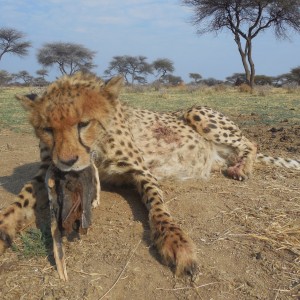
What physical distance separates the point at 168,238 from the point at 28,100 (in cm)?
102

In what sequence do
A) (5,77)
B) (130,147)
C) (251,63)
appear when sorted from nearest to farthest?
(130,147) < (251,63) < (5,77)

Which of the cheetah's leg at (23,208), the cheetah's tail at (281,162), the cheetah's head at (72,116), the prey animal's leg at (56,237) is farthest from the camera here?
the cheetah's tail at (281,162)

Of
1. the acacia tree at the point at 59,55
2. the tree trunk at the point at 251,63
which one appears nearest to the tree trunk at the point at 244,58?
the tree trunk at the point at 251,63

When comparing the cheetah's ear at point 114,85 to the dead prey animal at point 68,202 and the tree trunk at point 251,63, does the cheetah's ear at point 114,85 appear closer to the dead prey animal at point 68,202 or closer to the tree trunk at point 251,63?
the dead prey animal at point 68,202

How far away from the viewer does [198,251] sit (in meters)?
2.06

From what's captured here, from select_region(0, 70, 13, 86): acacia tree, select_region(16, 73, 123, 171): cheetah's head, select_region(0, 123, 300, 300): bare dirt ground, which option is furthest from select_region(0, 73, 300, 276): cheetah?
select_region(0, 70, 13, 86): acacia tree

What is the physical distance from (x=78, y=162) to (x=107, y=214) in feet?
1.99

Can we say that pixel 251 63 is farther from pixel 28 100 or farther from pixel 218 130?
pixel 28 100

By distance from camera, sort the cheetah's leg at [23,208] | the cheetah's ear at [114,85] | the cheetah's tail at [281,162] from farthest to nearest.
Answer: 1. the cheetah's tail at [281,162]
2. the cheetah's ear at [114,85]
3. the cheetah's leg at [23,208]

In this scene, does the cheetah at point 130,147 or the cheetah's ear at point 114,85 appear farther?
the cheetah's ear at point 114,85

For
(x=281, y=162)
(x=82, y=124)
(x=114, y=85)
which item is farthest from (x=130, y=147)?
(x=281, y=162)

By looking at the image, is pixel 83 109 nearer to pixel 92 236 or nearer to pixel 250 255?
pixel 92 236

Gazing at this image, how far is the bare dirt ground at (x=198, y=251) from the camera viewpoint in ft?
5.92

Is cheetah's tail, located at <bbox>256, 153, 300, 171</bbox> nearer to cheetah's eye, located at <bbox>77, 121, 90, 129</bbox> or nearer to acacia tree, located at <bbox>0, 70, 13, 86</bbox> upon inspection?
cheetah's eye, located at <bbox>77, 121, 90, 129</bbox>
